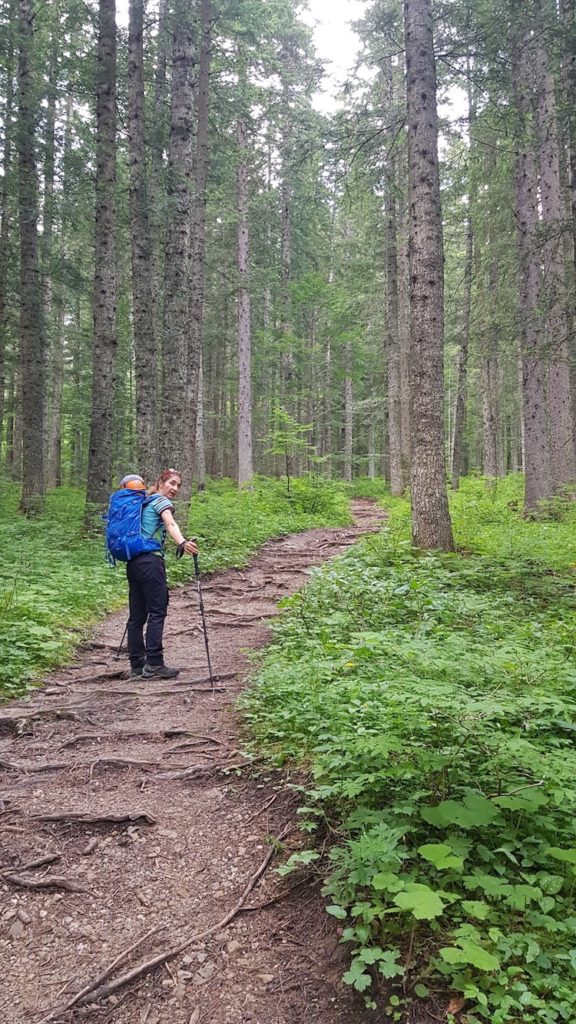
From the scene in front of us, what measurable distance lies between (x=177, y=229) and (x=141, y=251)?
1484mm

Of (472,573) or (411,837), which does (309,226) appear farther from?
(411,837)

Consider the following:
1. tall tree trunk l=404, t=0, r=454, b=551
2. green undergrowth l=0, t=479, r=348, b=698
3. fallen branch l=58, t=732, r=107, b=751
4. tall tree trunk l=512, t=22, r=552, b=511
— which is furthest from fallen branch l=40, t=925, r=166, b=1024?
tall tree trunk l=512, t=22, r=552, b=511

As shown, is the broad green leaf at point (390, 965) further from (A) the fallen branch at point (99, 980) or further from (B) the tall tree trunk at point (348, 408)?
(B) the tall tree trunk at point (348, 408)

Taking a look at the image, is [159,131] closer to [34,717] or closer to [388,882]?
[34,717]

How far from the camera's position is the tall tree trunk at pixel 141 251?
1248cm

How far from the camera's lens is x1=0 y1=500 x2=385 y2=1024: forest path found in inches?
87.0

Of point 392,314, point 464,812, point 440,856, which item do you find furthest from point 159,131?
point 440,856

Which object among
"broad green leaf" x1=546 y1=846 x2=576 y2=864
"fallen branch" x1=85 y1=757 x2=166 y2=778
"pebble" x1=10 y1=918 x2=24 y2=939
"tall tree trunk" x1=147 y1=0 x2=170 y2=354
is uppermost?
"tall tree trunk" x1=147 y1=0 x2=170 y2=354

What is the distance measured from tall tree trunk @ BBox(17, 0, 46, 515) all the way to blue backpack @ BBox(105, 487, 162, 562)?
31.9ft

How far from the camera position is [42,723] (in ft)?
15.5

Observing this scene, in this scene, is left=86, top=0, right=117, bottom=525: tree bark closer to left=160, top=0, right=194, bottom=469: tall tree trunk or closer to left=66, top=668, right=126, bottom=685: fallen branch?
left=160, top=0, right=194, bottom=469: tall tree trunk

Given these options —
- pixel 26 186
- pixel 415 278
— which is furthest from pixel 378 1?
pixel 415 278

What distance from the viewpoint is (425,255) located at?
322 inches

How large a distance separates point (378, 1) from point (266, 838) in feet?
80.5
